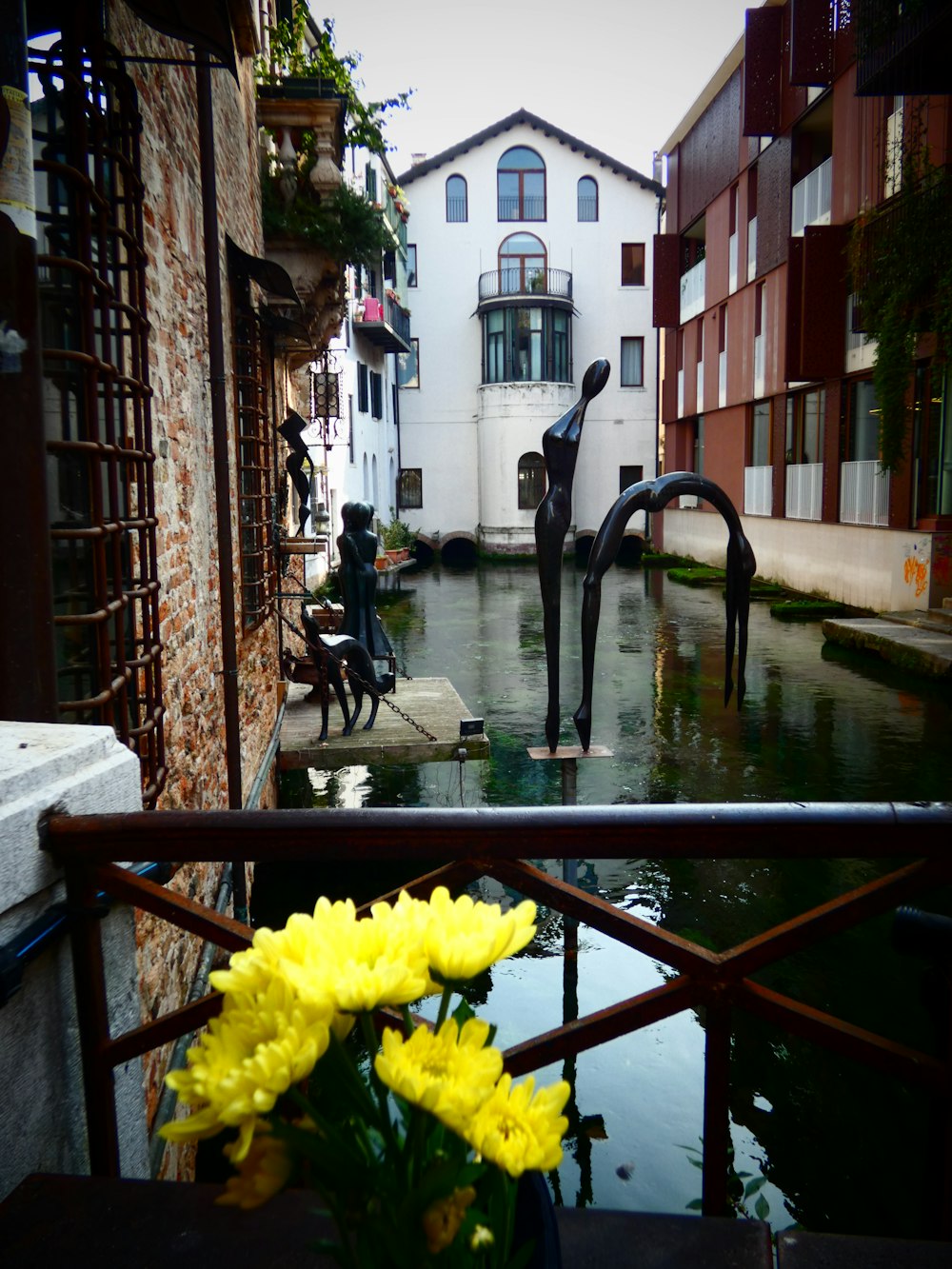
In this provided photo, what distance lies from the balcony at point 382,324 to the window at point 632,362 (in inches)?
277

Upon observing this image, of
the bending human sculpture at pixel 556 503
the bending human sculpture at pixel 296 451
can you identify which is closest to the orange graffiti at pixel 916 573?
the bending human sculpture at pixel 296 451

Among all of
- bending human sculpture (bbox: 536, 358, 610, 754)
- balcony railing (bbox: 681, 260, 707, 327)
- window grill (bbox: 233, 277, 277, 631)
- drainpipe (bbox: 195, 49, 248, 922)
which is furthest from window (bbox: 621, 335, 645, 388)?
drainpipe (bbox: 195, 49, 248, 922)

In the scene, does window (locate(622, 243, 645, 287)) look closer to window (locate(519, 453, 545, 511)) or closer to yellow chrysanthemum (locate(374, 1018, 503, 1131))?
window (locate(519, 453, 545, 511))

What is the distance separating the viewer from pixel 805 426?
2022cm

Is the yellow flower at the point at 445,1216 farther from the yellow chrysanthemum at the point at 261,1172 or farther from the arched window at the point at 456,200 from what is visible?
the arched window at the point at 456,200

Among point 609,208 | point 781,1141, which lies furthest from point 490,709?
point 609,208

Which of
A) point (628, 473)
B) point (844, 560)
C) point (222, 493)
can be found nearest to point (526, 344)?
point (628, 473)

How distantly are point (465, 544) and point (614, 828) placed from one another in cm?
3341

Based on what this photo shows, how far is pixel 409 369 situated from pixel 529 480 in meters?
5.18

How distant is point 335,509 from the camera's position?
22828mm

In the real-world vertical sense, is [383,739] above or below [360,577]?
below

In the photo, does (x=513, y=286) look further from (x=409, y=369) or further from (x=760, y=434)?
(x=760, y=434)

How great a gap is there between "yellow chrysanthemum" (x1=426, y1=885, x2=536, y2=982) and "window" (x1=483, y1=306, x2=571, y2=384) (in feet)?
107

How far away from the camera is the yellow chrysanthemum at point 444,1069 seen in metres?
0.97
